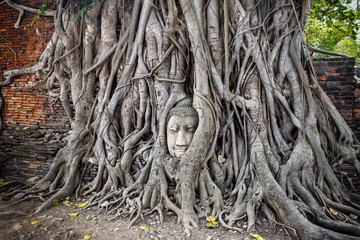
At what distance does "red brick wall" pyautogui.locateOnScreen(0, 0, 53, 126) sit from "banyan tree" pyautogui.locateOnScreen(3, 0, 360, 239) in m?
0.77

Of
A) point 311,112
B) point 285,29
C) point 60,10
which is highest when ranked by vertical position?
point 60,10

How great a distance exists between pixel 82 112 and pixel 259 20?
310 cm

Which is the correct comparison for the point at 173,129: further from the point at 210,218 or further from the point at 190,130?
the point at 210,218

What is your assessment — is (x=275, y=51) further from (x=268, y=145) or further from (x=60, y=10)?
(x=60, y=10)

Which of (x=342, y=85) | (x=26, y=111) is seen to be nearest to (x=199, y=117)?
(x=342, y=85)

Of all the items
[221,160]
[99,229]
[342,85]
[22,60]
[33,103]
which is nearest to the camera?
[99,229]

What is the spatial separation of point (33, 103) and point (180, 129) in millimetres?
3189

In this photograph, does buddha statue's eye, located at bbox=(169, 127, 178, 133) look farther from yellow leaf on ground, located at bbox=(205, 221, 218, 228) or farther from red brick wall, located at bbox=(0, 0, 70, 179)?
red brick wall, located at bbox=(0, 0, 70, 179)

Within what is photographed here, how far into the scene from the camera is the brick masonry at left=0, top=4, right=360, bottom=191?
3.53 metres

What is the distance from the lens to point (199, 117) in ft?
9.18

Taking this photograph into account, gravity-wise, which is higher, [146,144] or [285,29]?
[285,29]

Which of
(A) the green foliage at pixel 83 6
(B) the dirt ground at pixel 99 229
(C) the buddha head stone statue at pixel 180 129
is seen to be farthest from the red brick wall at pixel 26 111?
(C) the buddha head stone statue at pixel 180 129

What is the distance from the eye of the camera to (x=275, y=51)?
10.3ft

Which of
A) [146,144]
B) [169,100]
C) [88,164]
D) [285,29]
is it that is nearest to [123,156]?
[146,144]
